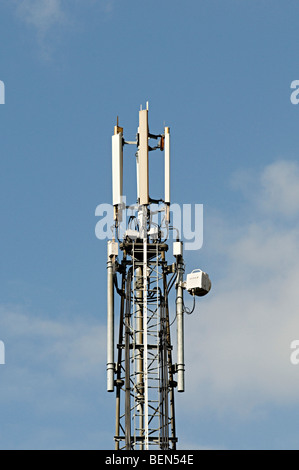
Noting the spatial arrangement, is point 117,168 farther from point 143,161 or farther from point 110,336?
point 110,336

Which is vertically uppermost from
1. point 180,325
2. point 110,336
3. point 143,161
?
point 143,161

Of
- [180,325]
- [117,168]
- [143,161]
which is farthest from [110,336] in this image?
[143,161]

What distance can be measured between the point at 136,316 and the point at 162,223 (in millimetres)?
7238

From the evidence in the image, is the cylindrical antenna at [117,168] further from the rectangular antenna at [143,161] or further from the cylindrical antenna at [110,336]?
the cylindrical antenna at [110,336]

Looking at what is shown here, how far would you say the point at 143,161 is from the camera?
116m

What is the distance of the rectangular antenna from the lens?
11462cm

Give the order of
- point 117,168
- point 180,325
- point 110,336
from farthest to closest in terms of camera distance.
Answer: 1. point 117,168
2. point 180,325
3. point 110,336

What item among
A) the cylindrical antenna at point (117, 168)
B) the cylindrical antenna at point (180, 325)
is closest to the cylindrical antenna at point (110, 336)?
the cylindrical antenna at point (180, 325)

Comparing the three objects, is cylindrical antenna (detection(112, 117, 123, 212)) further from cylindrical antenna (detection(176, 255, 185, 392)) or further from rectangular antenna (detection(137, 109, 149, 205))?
cylindrical antenna (detection(176, 255, 185, 392))

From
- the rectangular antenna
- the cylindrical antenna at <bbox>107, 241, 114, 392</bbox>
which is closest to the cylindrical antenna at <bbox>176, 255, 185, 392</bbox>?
the cylindrical antenna at <bbox>107, 241, 114, 392</bbox>

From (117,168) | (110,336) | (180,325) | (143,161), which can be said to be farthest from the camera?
(143,161)
